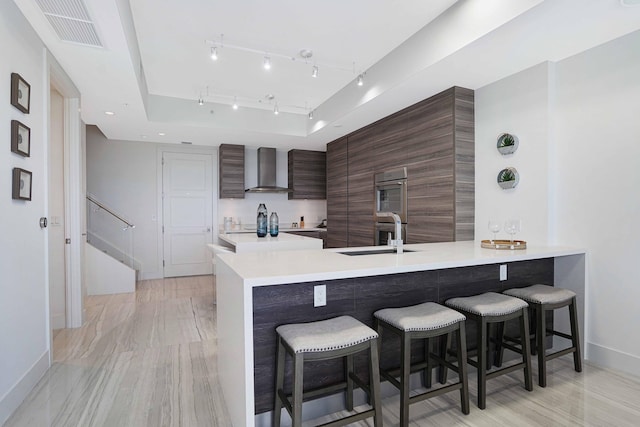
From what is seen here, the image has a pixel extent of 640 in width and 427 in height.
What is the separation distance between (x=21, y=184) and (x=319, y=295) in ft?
6.73

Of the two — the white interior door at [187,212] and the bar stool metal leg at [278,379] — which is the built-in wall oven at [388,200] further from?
the white interior door at [187,212]

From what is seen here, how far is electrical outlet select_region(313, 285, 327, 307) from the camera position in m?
1.85

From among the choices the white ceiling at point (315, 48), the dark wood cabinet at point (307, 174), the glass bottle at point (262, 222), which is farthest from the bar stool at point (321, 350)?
the dark wood cabinet at point (307, 174)

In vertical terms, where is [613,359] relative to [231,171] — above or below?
below

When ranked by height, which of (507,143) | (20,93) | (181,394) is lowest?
(181,394)

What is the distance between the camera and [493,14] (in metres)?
2.23

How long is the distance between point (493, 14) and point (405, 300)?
2.05m

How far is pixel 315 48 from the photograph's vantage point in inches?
130

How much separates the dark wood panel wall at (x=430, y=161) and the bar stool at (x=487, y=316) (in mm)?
1259

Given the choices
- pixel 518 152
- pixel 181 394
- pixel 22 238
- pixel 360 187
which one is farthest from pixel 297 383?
pixel 360 187

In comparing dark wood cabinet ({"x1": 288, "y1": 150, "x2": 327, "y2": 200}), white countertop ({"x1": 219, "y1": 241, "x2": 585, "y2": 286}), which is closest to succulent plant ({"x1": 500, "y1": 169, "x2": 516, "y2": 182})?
white countertop ({"x1": 219, "y1": 241, "x2": 585, "y2": 286})

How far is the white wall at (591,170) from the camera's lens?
241 centimetres

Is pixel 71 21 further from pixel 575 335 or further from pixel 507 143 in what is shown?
pixel 575 335

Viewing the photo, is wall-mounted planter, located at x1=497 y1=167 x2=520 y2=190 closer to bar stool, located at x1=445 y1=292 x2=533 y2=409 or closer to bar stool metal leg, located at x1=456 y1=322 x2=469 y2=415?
bar stool, located at x1=445 y1=292 x2=533 y2=409
